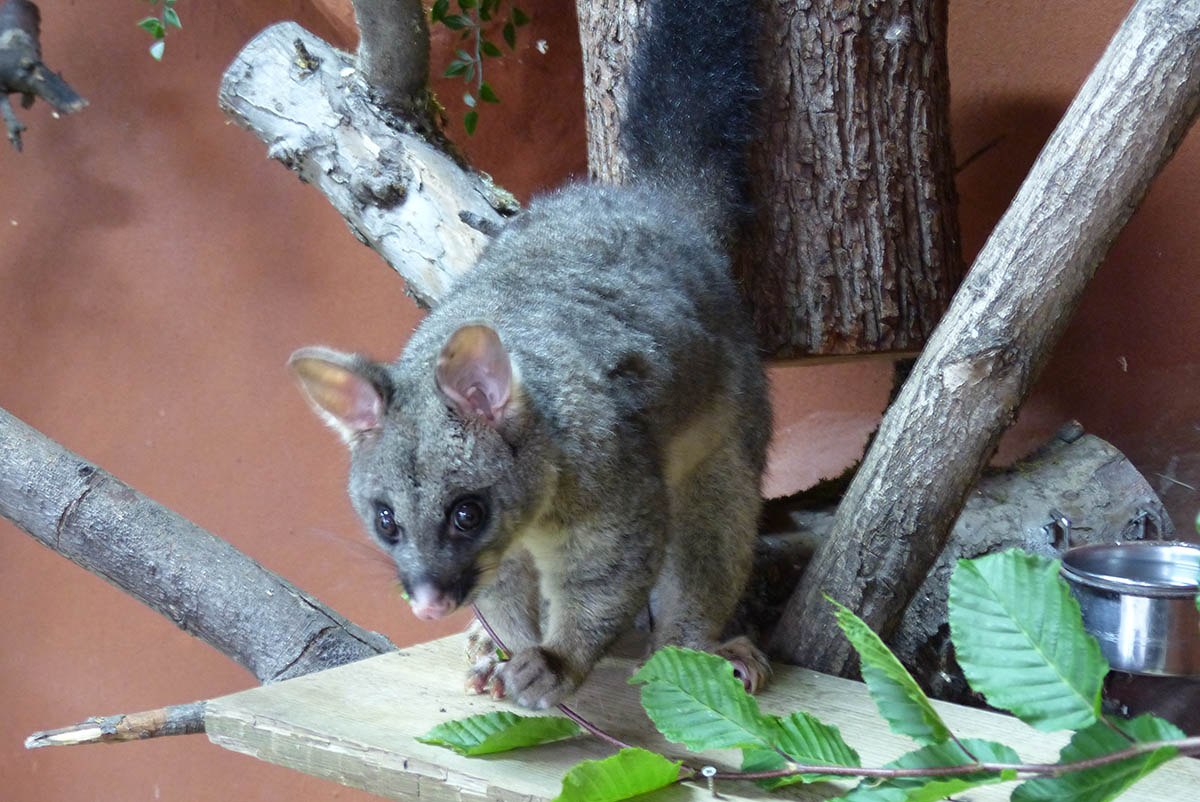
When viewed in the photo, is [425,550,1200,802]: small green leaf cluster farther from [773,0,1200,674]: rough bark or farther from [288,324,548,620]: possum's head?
[773,0,1200,674]: rough bark

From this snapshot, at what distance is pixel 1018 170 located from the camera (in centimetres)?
382

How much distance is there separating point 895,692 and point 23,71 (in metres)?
4.39

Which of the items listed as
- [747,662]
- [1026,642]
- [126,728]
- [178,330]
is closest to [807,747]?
[1026,642]

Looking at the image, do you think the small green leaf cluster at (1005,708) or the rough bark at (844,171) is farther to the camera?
the rough bark at (844,171)

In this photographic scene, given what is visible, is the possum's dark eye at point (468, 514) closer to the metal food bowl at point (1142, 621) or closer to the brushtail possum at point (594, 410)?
the brushtail possum at point (594, 410)

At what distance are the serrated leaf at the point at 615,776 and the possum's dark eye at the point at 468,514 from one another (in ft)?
1.80

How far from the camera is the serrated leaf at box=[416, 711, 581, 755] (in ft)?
7.00

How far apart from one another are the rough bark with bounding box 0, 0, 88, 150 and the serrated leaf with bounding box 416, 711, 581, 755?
3.60 m

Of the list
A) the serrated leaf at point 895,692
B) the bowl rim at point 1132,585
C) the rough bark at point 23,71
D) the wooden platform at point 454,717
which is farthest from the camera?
the rough bark at point 23,71

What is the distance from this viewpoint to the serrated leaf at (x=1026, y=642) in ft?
4.77

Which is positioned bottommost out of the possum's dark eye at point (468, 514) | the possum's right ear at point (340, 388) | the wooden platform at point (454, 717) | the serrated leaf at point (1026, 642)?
the wooden platform at point (454, 717)

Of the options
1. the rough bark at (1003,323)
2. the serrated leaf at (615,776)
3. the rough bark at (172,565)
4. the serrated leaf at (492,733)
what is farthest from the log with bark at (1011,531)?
the serrated leaf at (615,776)

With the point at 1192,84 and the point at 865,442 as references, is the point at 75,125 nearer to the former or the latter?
the point at 865,442

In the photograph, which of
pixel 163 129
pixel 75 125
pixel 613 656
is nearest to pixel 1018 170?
pixel 613 656
